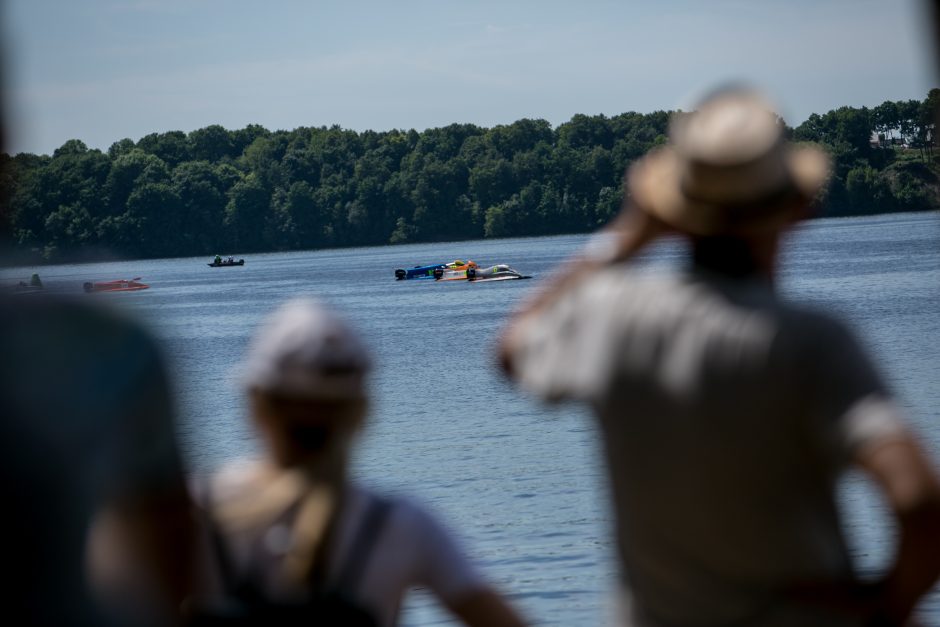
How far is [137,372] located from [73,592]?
0.30m

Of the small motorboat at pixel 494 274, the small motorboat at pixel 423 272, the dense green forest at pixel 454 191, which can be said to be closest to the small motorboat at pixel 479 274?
the small motorboat at pixel 494 274

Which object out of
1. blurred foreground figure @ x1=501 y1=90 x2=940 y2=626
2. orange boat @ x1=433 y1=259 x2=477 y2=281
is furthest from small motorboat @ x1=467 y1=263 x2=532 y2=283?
blurred foreground figure @ x1=501 y1=90 x2=940 y2=626

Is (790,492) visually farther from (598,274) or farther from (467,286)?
(467,286)

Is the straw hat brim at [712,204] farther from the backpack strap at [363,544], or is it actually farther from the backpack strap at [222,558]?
the backpack strap at [222,558]

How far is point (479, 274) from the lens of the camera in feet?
309

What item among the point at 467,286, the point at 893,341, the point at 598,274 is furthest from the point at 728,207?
the point at 467,286

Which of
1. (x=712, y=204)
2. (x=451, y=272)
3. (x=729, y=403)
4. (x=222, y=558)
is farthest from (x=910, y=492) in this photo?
(x=451, y=272)

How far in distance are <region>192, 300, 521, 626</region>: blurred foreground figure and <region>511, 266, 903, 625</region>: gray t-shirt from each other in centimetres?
45

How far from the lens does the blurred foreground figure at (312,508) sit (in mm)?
2707

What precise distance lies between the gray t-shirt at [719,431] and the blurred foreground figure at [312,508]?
1.49ft

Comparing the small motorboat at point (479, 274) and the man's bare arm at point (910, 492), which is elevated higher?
the man's bare arm at point (910, 492)

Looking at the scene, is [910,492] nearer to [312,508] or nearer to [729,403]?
[729,403]

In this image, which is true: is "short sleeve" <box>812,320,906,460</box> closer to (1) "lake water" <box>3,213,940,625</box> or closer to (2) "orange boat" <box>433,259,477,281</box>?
(1) "lake water" <box>3,213,940,625</box>

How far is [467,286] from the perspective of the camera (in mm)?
91500
